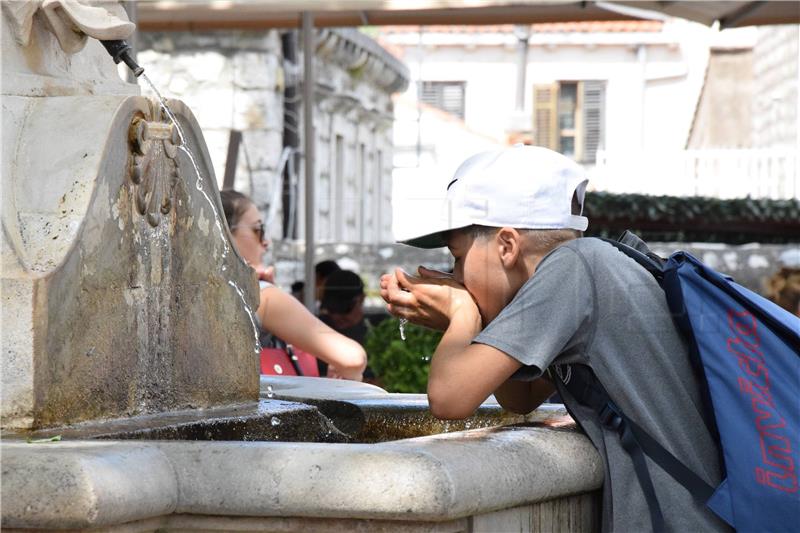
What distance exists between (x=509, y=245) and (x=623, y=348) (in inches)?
11.9

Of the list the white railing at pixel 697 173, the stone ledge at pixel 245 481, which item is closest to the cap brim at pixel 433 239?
the stone ledge at pixel 245 481

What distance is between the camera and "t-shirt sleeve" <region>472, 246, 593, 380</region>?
2.28 metres

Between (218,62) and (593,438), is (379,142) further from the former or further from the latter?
(593,438)

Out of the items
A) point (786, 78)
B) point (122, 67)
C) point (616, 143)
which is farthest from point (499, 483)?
point (616, 143)

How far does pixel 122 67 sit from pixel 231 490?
24.2ft

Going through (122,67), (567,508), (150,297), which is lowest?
(567,508)

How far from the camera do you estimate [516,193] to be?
247 centimetres

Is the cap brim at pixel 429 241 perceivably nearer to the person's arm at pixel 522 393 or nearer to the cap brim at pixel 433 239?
the cap brim at pixel 433 239

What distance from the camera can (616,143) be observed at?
2822 cm

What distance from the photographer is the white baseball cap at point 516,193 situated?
2.47 meters

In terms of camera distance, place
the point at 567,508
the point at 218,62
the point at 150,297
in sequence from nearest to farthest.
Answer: the point at 567,508 → the point at 150,297 → the point at 218,62

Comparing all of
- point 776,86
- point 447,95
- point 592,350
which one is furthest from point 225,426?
point 447,95

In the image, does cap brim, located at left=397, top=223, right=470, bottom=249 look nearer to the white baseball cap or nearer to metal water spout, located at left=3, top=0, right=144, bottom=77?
the white baseball cap

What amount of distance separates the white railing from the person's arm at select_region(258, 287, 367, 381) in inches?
612
